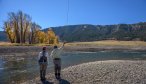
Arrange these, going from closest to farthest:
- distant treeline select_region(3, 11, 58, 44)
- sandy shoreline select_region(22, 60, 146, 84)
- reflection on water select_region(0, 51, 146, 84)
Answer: sandy shoreline select_region(22, 60, 146, 84) → reflection on water select_region(0, 51, 146, 84) → distant treeline select_region(3, 11, 58, 44)

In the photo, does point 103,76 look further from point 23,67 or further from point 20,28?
point 20,28

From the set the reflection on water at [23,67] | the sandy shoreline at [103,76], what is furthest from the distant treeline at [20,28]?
the sandy shoreline at [103,76]

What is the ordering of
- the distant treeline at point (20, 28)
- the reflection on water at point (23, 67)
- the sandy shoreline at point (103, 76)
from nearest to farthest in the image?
the sandy shoreline at point (103, 76) < the reflection on water at point (23, 67) < the distant treeline at point (20, 28)

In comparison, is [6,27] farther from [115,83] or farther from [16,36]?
[115,83]

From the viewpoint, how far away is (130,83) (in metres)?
15.9

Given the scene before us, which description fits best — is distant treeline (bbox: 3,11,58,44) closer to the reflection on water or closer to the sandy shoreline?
the reflection on water

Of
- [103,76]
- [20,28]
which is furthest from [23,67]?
[20,28]

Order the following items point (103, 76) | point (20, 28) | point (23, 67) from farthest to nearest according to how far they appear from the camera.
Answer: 1. point (20, 28)
2. point (23, 67)
3. point (103, 76)

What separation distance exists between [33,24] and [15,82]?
3226 inches

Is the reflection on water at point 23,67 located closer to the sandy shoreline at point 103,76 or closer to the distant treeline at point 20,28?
the sandy shoreline at point 103,76

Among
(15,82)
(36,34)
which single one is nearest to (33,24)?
(36,34)

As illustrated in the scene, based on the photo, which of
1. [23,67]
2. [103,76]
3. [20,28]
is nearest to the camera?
[103,76]

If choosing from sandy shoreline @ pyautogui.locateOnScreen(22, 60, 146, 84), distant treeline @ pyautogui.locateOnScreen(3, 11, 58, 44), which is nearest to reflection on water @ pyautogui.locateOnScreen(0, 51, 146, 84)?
sandy shoreline @ pyautogui.locateOnScreen(22, 60, 146, 84)

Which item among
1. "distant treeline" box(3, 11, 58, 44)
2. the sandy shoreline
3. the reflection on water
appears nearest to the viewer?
the sandy shoreline
